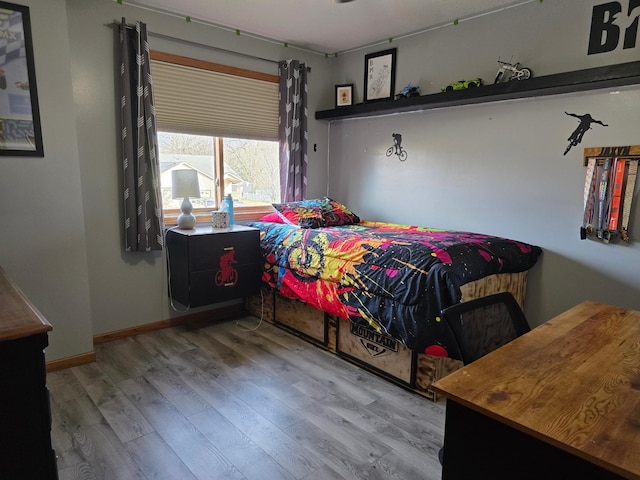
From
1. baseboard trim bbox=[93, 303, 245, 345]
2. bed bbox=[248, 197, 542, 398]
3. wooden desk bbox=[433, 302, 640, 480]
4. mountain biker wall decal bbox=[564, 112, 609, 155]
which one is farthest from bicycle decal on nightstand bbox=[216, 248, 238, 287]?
mountain biker wall decal bbox=[564, 112, 609, 155]

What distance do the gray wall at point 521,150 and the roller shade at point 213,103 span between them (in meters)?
1.10

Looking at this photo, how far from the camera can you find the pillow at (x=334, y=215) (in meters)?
3.45

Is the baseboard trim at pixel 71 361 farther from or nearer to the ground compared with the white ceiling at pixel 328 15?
nearer to the ground

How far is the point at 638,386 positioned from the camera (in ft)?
3.39

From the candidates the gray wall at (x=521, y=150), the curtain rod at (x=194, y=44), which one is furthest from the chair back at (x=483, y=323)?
the curtain rod at (x=194, y=44)

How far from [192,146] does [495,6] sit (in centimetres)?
253

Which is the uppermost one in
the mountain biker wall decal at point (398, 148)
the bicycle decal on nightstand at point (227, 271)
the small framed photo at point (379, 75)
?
the small framed photo at point (379, 75)

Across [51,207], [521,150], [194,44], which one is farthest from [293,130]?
[51,207]

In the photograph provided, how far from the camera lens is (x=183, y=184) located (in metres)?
3.01

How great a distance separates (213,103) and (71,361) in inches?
86.7

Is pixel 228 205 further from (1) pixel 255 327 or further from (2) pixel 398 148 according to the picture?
(2) pixel 398 148

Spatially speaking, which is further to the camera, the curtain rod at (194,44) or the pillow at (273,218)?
the pillow at (273,218)

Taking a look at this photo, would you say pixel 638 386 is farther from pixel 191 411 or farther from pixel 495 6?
pixel 495 6

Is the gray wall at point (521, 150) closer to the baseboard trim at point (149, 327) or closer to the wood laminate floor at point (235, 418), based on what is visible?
the wood laminate floor at point (235, 418)
